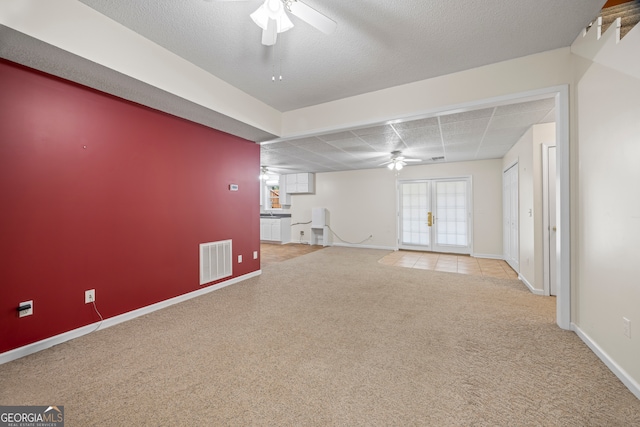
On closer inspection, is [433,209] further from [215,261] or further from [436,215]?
[215,261]

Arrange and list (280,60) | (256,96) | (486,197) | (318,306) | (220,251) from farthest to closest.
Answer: (486,197), (220,251), (256,96), (318,306), (280,60)

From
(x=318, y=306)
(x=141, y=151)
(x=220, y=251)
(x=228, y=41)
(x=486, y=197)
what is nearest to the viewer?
(x=228, y=41)

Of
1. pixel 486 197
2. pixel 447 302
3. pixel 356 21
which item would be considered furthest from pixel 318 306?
pixel 486 197

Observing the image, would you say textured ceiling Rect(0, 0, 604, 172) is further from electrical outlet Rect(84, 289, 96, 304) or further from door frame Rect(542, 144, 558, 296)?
electrical outlet Rect(84, 289, 96, 304)

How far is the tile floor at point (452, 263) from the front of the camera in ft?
15.5

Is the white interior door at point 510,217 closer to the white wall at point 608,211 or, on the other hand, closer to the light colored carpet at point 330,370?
the light colored carpet at point 330,370

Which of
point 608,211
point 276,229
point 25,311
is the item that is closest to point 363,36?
point 608,211

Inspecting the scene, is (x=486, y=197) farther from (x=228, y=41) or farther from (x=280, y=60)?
(x=228, y=41)

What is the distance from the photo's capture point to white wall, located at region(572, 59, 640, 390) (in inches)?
64.1

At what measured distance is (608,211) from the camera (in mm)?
1896

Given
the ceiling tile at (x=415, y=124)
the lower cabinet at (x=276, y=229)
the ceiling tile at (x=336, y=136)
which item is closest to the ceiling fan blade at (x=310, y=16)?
the ceiling tile at (x=415, y=124)

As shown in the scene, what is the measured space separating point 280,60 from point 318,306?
2833mm

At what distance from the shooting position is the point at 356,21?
2068 mm

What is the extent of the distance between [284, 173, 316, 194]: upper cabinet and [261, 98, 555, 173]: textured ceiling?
1220mm
